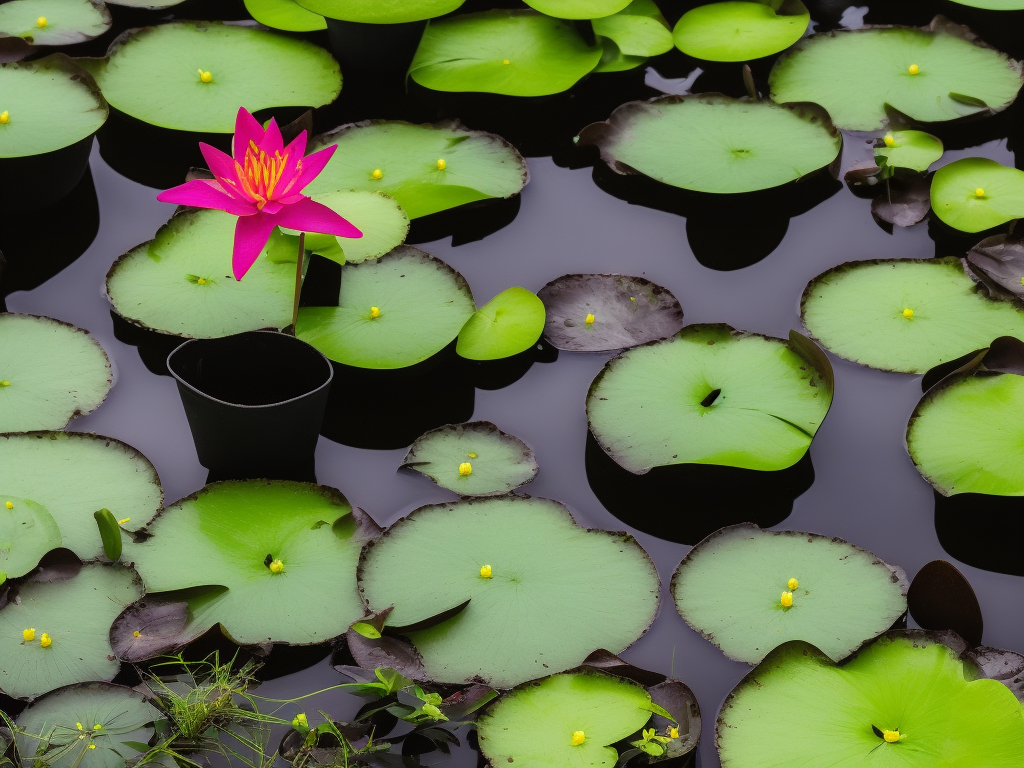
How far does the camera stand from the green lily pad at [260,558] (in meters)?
1.66

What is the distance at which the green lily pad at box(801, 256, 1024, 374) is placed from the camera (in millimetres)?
2119

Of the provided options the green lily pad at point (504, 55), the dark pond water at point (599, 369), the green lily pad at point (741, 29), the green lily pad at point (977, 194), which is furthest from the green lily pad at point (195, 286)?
the green lily pad at point (977, 194)

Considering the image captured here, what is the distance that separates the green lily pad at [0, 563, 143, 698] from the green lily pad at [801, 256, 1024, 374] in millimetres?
1445

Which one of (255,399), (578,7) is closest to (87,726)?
(255,399)

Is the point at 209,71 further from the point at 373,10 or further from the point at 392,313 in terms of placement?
the point at 392,313

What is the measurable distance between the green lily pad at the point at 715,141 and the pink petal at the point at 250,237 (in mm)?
1019

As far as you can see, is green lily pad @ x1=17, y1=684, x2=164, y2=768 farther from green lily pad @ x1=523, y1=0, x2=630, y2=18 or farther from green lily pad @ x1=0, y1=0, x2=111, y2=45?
green lily pad @ x1=523, y1=0, x2=630, y2=18

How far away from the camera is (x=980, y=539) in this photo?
1882 millimetres

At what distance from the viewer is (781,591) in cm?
172

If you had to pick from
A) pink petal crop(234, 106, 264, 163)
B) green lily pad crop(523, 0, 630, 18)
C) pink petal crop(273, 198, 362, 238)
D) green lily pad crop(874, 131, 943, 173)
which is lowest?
green lily pad crop(874, 131, 943, 173)

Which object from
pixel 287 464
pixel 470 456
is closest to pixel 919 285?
pixel 470 456

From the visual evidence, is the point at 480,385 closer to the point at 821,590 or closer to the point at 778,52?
the point at 821,590

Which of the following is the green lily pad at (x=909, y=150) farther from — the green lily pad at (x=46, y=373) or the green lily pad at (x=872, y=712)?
the green lily pad at (x=46, y=373)

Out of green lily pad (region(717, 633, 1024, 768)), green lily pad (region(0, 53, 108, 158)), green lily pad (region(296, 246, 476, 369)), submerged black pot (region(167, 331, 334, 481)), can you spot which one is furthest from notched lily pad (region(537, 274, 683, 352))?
green lily pad (region(0, 53, 108, 158))
